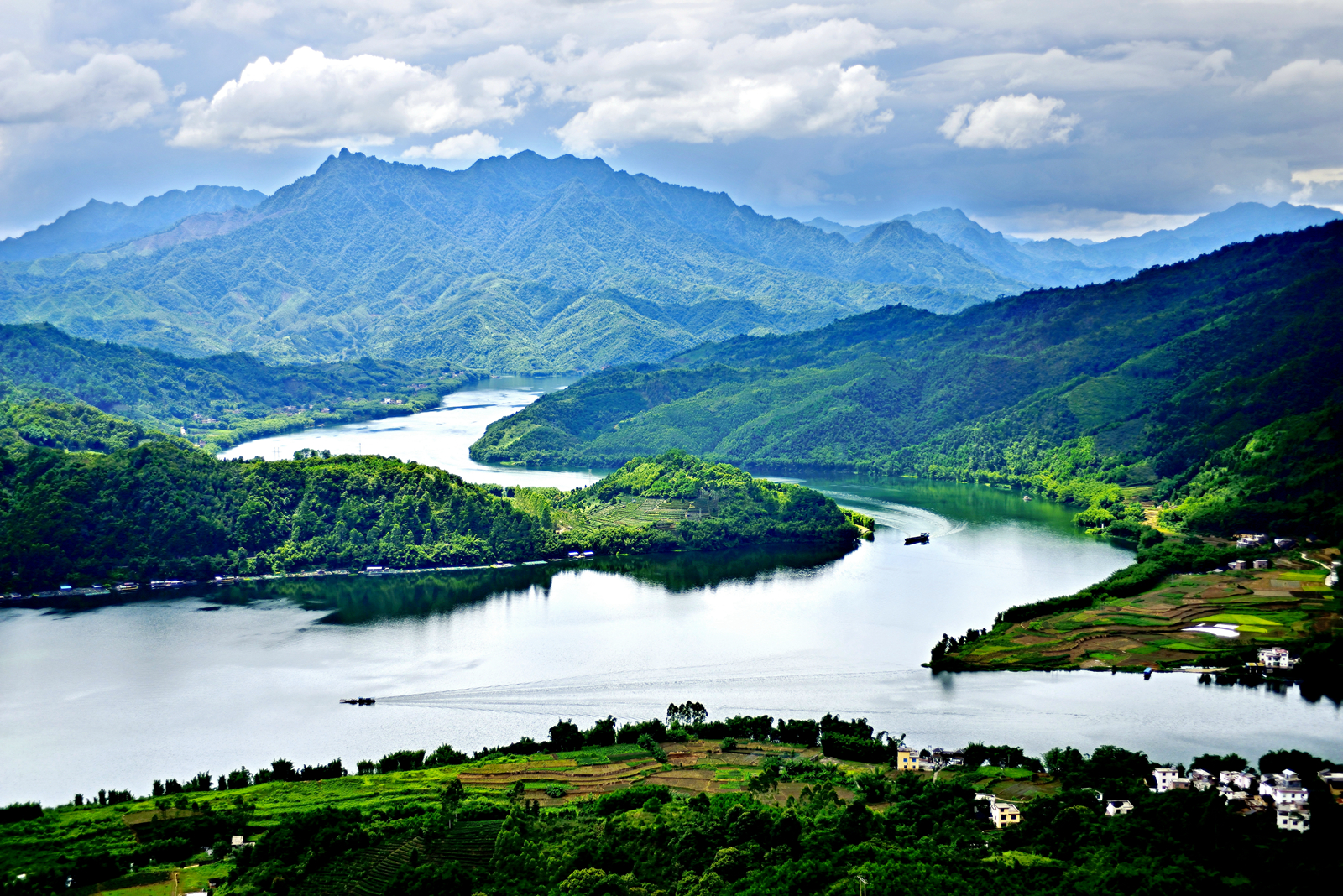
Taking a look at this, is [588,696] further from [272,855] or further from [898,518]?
[898,518]

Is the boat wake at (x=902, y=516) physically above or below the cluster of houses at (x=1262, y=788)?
above

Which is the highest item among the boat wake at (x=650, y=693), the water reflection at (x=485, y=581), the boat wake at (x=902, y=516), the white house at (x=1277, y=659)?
the boat wake at (x=902, y=516)

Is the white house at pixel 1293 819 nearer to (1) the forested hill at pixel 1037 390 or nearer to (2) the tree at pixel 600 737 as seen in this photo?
(2) the tree at pixel 600 737

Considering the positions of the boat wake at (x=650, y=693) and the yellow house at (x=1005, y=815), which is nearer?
the yellow house at (x=1005, y=815)

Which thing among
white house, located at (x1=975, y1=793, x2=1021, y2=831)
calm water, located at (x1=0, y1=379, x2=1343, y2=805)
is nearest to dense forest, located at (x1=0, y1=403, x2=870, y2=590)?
calm water, located at (x1=0, y1=379, x2=1343, y2=805)

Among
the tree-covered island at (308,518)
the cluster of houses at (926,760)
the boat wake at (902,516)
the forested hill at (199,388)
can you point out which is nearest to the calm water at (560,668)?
the cluster of houses at (926,760)

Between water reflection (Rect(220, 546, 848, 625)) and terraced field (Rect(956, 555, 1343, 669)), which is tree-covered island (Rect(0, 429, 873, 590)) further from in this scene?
terraced field (Rect(956, 555, 1343, 669))

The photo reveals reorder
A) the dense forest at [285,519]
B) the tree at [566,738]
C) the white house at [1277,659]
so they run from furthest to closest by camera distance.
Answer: the dense forest at [285,519], the white house at [1277,659], the tree at [566,738]
